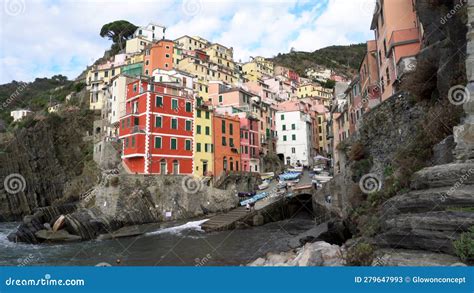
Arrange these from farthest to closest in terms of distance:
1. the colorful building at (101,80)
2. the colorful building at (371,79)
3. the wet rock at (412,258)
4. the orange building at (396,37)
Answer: the colorful building at (101,80) < the colorful building at (371,79) < the orange building at (396,37) < the wet rock at (412,258)

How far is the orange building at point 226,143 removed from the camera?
158ft

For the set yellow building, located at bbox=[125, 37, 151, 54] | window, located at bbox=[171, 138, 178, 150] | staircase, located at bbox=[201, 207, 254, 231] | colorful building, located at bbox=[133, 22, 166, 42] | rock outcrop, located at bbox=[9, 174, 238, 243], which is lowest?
staircase, located at bbox=[201, 207, 254, 231]

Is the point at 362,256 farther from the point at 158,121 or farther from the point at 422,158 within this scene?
the point at 158,121

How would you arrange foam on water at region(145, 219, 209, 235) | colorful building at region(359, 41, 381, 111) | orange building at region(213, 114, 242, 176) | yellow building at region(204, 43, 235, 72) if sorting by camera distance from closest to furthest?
colorful building at region(359, 41, 381, 111) → foam on water at region(145, 219, 209, 235) → orange building at region(213, 114, 242, 176) → yellow building at region(204, 43, 235, 72)

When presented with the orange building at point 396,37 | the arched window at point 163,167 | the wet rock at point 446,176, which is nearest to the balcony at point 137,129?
the arched window at point 163,167

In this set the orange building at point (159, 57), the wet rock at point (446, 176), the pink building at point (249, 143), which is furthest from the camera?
the orange building at point (159, 57)

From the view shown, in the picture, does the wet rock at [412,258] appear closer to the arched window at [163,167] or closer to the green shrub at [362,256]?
the green shrub at [362,256]

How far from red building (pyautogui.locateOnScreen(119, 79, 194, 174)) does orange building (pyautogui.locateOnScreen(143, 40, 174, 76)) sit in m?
28.2

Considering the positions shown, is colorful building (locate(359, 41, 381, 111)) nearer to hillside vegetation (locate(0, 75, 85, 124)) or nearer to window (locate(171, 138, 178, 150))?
window (locate(171, 138, 178, 150))

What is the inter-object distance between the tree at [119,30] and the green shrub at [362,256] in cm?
10121

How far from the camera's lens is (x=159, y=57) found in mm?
70688

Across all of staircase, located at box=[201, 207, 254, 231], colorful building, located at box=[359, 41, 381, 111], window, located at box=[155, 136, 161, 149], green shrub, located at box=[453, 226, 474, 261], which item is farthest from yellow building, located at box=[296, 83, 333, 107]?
green shrub, located at box=[453, 226, 474, 261]

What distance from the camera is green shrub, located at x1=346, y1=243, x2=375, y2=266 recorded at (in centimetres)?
970

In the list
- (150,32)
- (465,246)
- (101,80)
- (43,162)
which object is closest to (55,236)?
(465,246)
